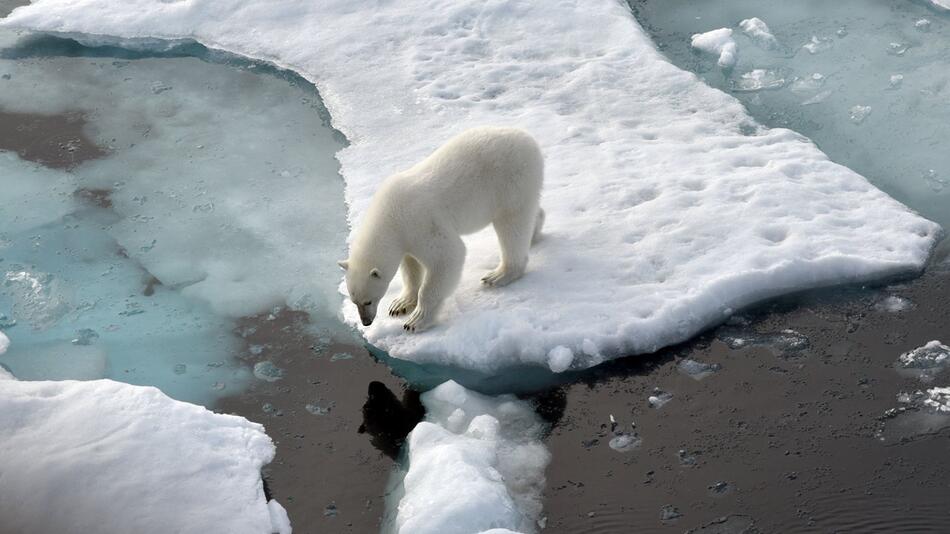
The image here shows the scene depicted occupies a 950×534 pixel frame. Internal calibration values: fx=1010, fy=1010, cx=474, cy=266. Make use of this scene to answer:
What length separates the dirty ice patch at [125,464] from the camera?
3.95 m

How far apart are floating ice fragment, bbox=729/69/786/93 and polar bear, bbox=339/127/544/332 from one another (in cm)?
263

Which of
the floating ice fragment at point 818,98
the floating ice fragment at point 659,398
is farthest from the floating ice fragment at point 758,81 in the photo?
the floating ice fragment at point 659,398

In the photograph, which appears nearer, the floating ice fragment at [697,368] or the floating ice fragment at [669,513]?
the floating ice fragment at [669,513]

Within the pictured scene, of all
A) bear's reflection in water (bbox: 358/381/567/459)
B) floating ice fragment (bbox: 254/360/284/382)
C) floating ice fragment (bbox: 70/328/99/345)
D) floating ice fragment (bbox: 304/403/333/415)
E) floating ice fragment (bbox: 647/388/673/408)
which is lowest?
floating ice fragment (bbox: 70/328/99/345)

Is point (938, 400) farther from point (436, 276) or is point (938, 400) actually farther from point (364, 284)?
point (364, 284)

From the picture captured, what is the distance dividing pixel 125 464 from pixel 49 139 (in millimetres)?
3946

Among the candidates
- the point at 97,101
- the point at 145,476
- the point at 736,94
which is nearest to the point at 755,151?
the point at 736,94

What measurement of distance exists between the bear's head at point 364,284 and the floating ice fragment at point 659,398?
4.52 feet

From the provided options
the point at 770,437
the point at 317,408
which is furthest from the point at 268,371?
the point at 770,437

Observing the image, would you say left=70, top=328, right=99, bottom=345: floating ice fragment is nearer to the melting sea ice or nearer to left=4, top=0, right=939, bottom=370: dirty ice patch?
the melting sea ice

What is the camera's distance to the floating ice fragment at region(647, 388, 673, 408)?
4625 mm

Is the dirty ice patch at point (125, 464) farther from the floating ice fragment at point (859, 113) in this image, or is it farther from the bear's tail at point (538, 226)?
the floating ice fragment at point (859, 113)

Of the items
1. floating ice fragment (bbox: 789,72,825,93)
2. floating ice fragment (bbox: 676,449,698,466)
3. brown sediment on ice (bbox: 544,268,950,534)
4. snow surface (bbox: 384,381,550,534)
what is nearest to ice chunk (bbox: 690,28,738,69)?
floating ice fragment (bbox: 789,72,825,93)

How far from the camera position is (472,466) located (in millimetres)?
4137
